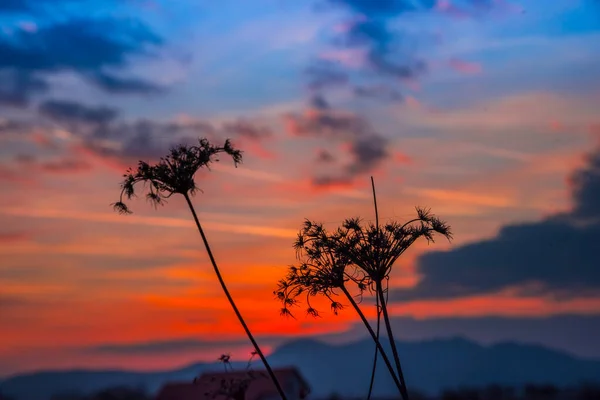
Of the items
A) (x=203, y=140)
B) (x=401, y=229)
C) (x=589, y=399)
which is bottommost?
(x=589, y=399)

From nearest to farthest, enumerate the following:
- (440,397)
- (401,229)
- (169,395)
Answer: (401,229), (169,395), (440,397)

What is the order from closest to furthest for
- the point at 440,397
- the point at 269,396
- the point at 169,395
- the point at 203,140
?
the point at 203,140, the point at 269,396, the point at 169,395, the point at 440,397

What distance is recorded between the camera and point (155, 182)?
33625 millimetres

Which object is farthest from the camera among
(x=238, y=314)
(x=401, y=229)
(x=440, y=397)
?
(x=440, y=397)

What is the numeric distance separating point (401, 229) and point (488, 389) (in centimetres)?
7666

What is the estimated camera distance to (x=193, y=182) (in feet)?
111

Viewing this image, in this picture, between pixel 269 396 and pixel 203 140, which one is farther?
pixel 269 396

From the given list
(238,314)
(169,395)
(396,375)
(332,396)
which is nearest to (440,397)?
(332,396)

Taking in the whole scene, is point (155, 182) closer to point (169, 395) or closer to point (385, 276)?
point (385, 276)

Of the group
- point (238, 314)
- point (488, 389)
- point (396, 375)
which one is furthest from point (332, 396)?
point (238, 314)

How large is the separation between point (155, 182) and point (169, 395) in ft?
106

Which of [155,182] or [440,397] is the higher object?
[155,182]

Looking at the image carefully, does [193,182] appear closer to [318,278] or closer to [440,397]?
[318,278]

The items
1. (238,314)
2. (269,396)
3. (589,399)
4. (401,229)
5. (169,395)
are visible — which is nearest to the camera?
(238,314)
